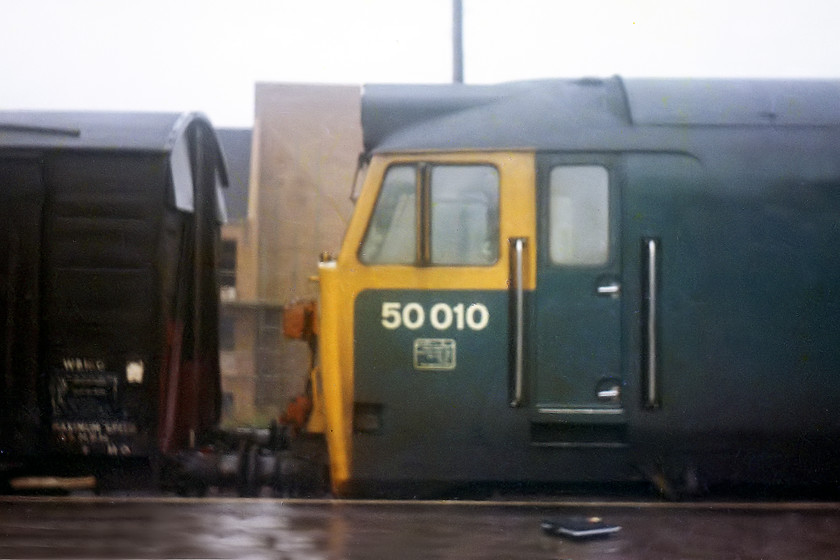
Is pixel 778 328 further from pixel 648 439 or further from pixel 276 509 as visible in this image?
pixel 276 509

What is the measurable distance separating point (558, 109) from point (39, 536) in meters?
3.48

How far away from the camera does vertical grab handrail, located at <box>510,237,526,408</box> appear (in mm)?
4875

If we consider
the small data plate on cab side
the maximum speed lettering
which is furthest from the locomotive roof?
the small data plate on cab side

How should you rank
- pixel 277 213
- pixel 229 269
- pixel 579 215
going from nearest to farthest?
pixel 579 215
pixel 277 213
pixel 229 269

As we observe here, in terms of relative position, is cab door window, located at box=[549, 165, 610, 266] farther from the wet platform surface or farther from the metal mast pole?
the metal mast pole

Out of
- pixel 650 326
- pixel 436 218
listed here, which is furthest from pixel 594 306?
pixel 436 218

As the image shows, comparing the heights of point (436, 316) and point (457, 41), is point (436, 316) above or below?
below

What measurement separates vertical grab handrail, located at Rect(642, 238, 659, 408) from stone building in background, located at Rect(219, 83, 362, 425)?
12.5m

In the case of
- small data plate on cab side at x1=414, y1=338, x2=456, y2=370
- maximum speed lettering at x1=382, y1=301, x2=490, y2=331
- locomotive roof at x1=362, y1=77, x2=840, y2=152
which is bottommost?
small data plate on cab side at x1=414, y1=338, x2=456, y2=370

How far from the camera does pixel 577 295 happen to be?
16.1ft

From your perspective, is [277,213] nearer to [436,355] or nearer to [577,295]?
[436,355]

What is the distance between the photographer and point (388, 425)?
4.95 meters

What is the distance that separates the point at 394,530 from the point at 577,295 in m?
2.25

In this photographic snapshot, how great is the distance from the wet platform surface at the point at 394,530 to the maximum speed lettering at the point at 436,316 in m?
1.53
